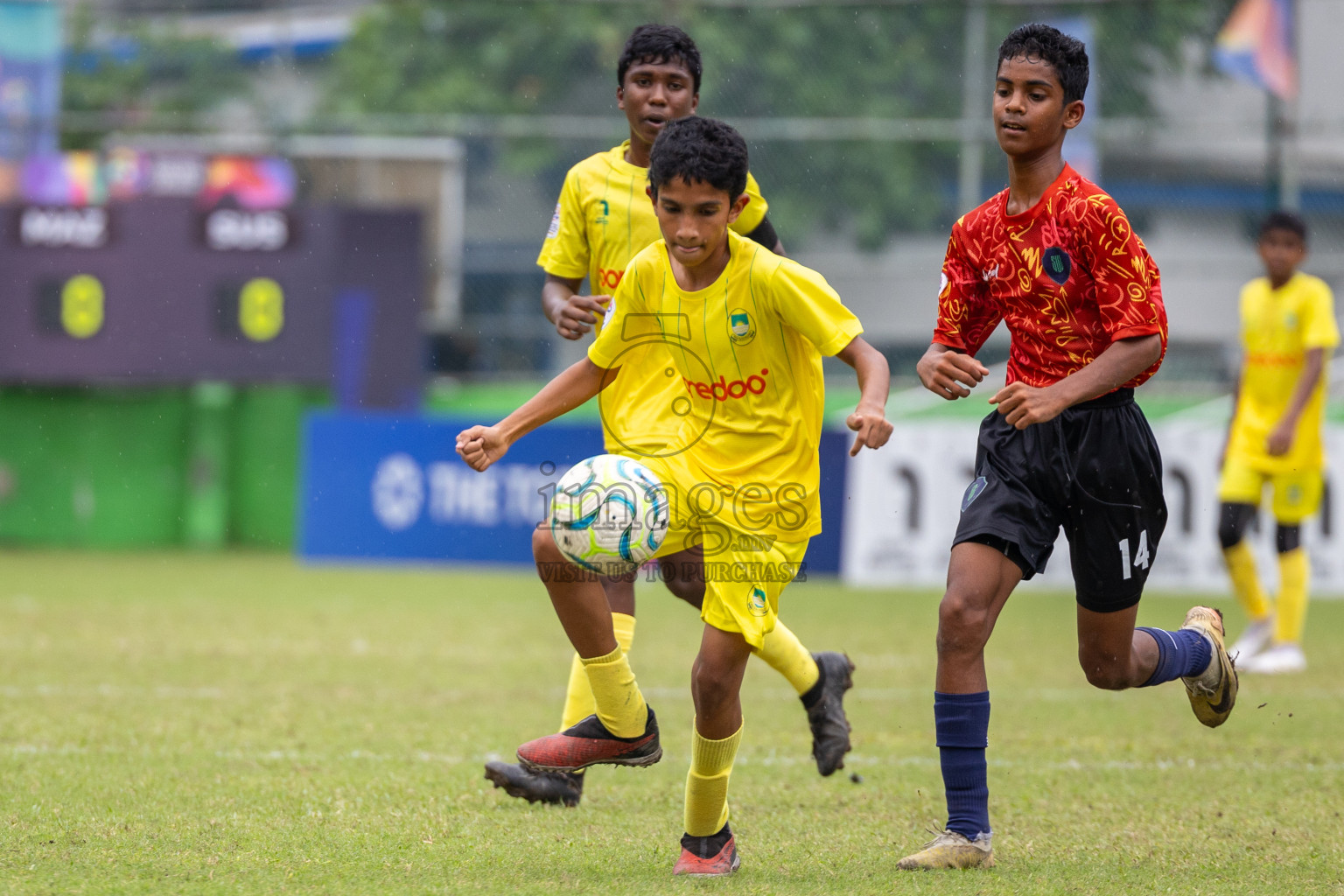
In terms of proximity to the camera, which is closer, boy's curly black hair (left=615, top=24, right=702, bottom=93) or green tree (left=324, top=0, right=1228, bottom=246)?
boy's curly black hair (left=615, top=24, right=702, bottom=93)

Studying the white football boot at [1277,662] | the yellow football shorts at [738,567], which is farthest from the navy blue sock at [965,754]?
the white football boot at [1277,662]

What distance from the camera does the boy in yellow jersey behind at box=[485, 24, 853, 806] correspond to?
480cm

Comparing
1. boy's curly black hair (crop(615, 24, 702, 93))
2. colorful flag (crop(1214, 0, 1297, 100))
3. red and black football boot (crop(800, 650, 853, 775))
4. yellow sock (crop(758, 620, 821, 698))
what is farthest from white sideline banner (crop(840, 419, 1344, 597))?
boy's curly black hair (crop(615, 24, 702, 93))

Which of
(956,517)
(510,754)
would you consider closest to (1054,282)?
(510,754)

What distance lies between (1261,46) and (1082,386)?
428 inches

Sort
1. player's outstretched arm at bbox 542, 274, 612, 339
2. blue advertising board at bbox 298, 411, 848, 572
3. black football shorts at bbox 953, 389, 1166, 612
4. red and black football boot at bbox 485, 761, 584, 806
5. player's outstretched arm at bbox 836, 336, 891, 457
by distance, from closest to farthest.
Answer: player's outstretched arm at bbox 836, 336, 891, 457 → black football shorts at bbox 953, 389, 1166, 612 → red and black football boot at bbox 485, 761, 584, 806 → player's outstretched arm at bbox 542, 274, 612, 339 → blue advertising board at bbox 298, 411, 848, 572

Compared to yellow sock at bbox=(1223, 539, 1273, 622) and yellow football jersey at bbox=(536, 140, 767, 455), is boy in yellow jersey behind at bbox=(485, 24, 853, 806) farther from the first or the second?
yellow sock at bbox=(1223, 539, 1273, 622)

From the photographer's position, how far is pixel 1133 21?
14.1 meters

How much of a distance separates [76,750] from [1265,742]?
169 inches

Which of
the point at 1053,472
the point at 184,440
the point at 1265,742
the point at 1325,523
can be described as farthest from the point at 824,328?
the point at 184,440

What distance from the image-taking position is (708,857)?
3961 millimetres

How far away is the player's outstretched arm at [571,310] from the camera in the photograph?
187 inches

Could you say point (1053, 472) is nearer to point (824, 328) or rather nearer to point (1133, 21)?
point (824, 328)

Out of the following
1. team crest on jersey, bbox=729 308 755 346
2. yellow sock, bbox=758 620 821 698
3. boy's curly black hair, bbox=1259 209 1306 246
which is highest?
boy's curly black hair, bbox=1259 209 1306 246
